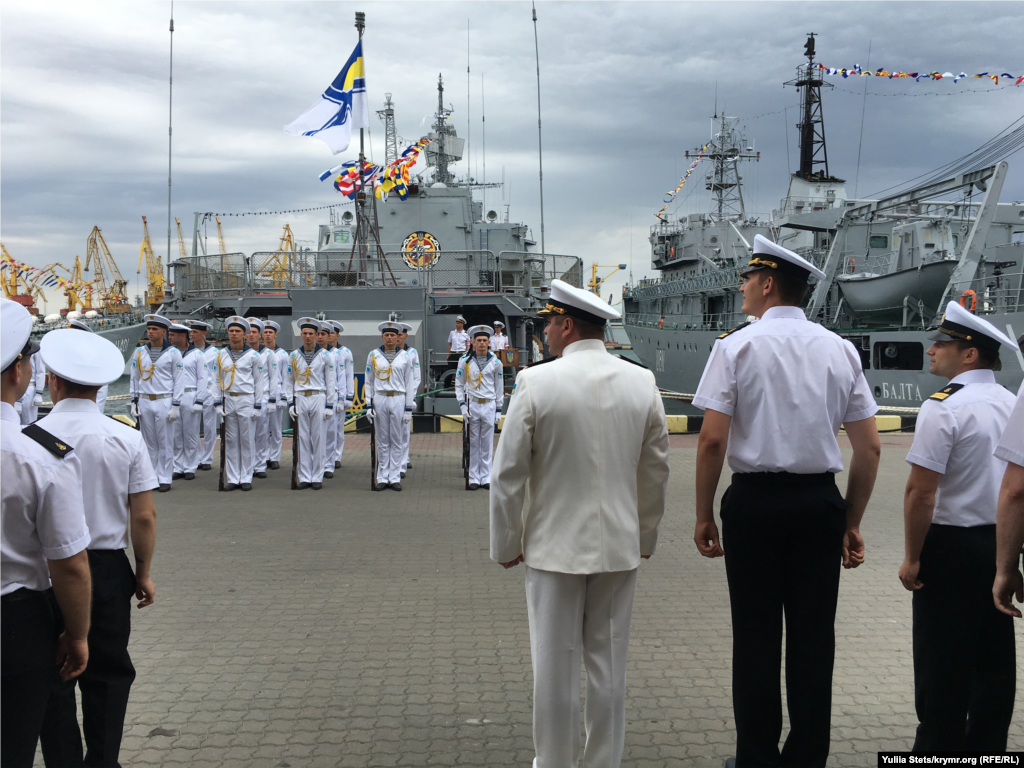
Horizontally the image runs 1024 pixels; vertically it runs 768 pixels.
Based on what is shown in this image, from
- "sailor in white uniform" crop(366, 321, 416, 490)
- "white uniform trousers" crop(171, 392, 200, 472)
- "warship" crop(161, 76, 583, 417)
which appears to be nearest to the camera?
"sailor in white uniform" crop(366, 321, 416, 490)

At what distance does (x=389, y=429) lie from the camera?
410 inches

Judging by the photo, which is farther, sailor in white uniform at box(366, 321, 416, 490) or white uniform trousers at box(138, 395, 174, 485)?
white uniform trousers at box(138, 395, 174, 485)

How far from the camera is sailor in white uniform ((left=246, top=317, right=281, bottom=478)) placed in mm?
11203

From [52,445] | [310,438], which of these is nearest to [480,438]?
[310,438]

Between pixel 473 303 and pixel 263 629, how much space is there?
49.7ft

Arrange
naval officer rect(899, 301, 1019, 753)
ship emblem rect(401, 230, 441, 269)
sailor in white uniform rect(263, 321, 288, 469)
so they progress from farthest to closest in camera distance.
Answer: ship emblem rect(401, 230, 441, 269)
sailor in white uniform rect(263, 321, 288, 469)
naval officer rect(899, 301, 1019, 753)

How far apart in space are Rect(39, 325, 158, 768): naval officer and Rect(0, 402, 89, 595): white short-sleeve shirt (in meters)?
0.74

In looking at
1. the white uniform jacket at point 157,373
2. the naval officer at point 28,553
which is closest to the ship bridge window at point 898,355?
the white uniform jacket at point 157,373

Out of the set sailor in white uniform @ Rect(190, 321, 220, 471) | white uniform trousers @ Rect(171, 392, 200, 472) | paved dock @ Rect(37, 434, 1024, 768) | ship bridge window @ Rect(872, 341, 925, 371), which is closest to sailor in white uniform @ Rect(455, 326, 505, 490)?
paved dock @ Rect(37, 434, 1024, 768)

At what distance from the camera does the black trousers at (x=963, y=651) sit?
9.91 ft

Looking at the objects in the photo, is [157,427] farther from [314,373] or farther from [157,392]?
[314,373]

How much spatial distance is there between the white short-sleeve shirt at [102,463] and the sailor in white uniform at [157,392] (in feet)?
25.5

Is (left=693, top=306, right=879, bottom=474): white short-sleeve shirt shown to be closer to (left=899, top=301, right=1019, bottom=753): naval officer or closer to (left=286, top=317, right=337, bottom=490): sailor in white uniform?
(left=899, top=301, right=1019, bottom=753): naval officer

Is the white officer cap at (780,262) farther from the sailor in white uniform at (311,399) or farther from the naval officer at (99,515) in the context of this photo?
the sailor in white uniform at (311,399)
